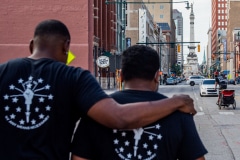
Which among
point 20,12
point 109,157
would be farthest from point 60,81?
point 20,12

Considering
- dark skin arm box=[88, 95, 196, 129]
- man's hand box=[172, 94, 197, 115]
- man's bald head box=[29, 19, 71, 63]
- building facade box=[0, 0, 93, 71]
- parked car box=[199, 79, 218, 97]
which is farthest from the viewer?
parked car box=[199, 79, 218, 97]

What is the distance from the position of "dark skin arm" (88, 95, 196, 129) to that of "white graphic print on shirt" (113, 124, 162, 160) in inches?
2.1

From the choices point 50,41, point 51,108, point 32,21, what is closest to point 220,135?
point 50,41

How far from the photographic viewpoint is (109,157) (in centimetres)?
323

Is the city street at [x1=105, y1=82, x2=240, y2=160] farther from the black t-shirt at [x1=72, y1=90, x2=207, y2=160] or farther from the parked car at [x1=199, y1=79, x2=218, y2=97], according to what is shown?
the parked car at [x1=199, y1=79, x2=218, y2=97]

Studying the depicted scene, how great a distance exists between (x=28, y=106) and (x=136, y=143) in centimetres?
72

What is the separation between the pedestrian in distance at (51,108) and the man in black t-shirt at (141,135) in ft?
0.21

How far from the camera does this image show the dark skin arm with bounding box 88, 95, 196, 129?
3.19m

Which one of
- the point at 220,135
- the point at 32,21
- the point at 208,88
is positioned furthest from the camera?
the point at 208,88

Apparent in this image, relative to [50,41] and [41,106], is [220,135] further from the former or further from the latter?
[41,106]

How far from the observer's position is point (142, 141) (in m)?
3.21

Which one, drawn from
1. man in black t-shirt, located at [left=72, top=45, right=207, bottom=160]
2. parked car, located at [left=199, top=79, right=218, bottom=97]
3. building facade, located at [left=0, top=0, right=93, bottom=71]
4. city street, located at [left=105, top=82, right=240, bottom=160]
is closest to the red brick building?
building facade, located at [left=0, top=0, right=93, bottom=71]

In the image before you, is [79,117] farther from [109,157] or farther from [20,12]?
[20,12]

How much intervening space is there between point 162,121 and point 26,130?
0.86 m
